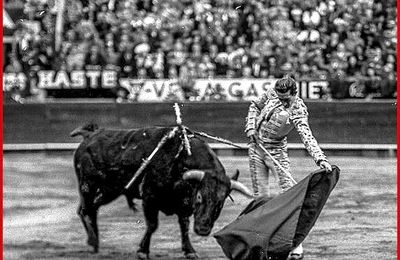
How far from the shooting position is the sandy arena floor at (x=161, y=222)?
8.30 metres

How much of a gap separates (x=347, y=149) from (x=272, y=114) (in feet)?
26.5

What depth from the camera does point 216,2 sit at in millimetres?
16062

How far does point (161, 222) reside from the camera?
32.4ft

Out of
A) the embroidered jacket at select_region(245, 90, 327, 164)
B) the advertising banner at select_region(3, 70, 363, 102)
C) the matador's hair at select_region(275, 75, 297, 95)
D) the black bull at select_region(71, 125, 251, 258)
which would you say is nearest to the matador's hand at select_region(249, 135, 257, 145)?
the embroidered jacket at select_region(245, 90, 327, 164)

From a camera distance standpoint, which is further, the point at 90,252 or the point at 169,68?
the point at 169,68

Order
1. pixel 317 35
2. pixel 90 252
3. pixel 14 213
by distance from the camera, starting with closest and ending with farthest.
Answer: pixel 90 252
pixel 14 213
pixel 317 35

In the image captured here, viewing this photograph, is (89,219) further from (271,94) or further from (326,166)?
(326,166)

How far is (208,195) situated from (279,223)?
60 centimetres

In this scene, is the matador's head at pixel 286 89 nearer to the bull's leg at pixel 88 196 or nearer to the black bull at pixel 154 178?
the black bull at pixel 154 178

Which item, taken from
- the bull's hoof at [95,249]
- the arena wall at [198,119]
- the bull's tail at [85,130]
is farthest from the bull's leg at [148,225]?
the arena wall at [198,119]

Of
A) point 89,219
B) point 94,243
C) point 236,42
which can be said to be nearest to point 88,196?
point 89,219

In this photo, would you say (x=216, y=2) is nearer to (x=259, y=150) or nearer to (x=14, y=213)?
(x=14, y=213)

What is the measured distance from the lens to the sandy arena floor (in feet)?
27.2

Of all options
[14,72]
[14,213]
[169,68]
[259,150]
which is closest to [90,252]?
[259,150]
